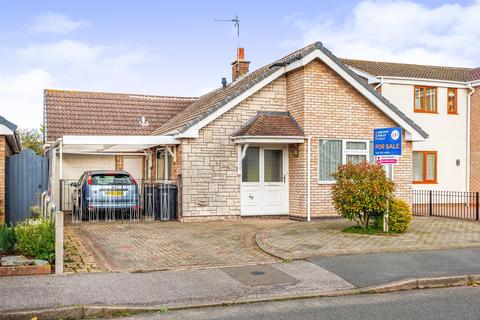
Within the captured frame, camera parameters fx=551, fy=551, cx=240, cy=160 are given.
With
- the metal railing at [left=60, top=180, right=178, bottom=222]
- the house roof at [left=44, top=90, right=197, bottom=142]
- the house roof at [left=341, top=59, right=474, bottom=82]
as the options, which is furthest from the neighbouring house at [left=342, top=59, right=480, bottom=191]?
the metal railing at [left=60, top=180, right=178, bottom=222]

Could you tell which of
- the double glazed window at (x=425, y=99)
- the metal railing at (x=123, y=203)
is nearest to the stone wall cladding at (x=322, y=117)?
the metal railing at (x=123, y=203)

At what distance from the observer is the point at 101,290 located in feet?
25.2

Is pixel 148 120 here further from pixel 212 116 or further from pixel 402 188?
pixel 402 188

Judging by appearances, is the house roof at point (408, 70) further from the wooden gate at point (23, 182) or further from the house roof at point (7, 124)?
the house roof at point (7, 124)

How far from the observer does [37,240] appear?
933cm

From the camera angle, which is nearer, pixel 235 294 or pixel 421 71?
pixel 235 294

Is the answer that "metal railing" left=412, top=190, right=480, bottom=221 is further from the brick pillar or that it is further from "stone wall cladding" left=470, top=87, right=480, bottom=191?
the brick pillar

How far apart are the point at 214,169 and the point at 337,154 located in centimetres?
388

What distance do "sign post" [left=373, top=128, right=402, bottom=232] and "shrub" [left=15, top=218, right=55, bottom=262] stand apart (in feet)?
25.9

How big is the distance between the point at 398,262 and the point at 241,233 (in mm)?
4514

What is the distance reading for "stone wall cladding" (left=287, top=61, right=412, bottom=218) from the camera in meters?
16.7

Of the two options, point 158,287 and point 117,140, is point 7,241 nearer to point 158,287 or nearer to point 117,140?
point 158,287

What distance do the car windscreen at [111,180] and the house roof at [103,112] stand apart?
17.0 ft

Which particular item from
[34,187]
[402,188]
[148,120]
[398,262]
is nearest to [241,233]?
[398,262]
